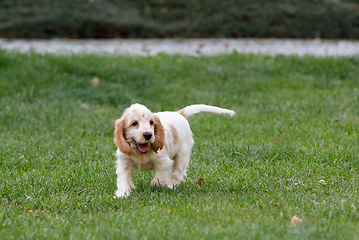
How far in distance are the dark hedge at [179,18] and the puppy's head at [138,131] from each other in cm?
959

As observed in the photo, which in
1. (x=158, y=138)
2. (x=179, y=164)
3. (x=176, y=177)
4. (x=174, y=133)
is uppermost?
(x=158, y=138)

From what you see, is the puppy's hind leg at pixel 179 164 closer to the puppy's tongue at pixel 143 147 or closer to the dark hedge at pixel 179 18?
the puppy's tongue at pixel 143 147

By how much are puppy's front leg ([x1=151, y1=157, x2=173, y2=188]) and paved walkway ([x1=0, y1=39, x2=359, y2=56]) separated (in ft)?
25.1

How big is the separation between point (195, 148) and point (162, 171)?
5.22ft

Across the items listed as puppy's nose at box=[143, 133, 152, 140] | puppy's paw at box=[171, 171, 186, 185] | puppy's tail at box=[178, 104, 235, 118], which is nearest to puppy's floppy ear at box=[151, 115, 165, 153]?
puppy's nose at box=[143, 133, 152, 140]

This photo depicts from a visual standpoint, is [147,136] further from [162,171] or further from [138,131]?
[162,171]

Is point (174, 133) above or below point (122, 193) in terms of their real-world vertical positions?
above

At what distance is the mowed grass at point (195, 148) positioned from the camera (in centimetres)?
345

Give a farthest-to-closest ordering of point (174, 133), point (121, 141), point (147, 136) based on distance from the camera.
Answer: point (174, 133) → point (121, 141) → point (147, 136)

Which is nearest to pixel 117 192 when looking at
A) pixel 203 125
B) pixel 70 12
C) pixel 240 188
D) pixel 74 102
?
pixel 240 188

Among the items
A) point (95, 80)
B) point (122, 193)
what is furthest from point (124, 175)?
point (95, 80)

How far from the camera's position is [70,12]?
1284 cm

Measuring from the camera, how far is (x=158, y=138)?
3.99 metres

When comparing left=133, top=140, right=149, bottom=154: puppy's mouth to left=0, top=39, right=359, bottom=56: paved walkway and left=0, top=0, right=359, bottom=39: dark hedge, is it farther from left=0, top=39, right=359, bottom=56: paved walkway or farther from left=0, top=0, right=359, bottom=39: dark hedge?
left=0, top=0, right=359, bottom=39: dark hedge
